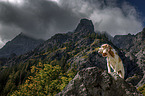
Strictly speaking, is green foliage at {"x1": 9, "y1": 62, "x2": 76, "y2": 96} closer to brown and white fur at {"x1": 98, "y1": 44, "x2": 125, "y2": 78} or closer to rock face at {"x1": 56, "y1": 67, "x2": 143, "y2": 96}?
rock face at {"x1": 56, "y1": 67, "x2": 143, "y2": 96}

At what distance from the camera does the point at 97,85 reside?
3.63m

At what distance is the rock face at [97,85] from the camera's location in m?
3.54

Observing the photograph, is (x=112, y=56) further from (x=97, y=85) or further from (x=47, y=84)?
(x=47, y=84)

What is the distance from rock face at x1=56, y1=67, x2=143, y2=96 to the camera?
11.6 ft

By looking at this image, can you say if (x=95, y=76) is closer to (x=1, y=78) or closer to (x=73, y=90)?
(x=73, y=90)

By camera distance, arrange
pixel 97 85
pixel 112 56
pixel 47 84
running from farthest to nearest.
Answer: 1. pixel 47 84
2. pixel 112 56
3. pixel 97 85

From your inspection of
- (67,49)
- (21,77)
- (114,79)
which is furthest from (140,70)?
(114,79)

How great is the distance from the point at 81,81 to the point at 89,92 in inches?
18.4

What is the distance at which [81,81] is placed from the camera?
3676 mm

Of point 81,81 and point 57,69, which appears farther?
point 57,69

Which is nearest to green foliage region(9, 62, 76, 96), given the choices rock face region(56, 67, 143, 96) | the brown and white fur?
rock face region(56, 67, 143, 96)

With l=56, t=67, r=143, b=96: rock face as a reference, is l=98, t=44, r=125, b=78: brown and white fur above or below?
above

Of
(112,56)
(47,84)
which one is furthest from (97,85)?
(47,84)

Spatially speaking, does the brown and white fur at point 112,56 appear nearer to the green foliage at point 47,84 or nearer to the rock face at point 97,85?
the rock face at point 97,85
